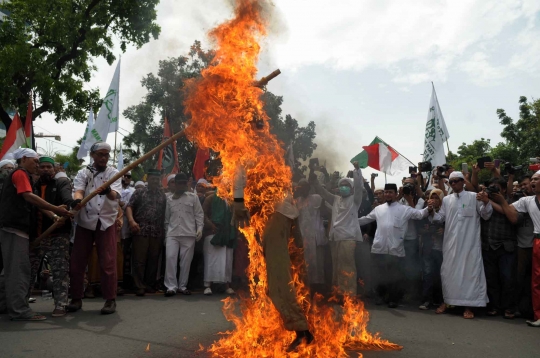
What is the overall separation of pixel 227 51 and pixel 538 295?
5378 millimetres

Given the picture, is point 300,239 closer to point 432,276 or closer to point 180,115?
point 432,276

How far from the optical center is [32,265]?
677cm

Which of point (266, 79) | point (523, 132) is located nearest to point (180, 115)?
point (266, 79)

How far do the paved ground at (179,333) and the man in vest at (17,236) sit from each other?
0.25 metres

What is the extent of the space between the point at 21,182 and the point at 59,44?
12271 millimetres

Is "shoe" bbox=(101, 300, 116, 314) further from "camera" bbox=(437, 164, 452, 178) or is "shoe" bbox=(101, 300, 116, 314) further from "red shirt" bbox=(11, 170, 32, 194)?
"camera" bbox=(437, 164, 452, 178)

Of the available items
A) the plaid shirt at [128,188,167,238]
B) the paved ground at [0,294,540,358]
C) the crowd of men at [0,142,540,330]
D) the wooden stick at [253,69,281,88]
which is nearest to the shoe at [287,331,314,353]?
the crowd of men at [0,142,540,330]

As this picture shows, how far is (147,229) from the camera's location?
9016mm

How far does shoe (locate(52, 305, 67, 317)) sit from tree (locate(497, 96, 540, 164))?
3065cm

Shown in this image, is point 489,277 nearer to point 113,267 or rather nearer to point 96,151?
point 113,267

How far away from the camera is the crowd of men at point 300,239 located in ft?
20.6

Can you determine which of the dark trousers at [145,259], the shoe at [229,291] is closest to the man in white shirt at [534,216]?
the shoe at [229,291]

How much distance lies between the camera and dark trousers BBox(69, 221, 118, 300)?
6707 millimetres

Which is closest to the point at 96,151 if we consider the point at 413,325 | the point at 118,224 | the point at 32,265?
the point at 118,224
